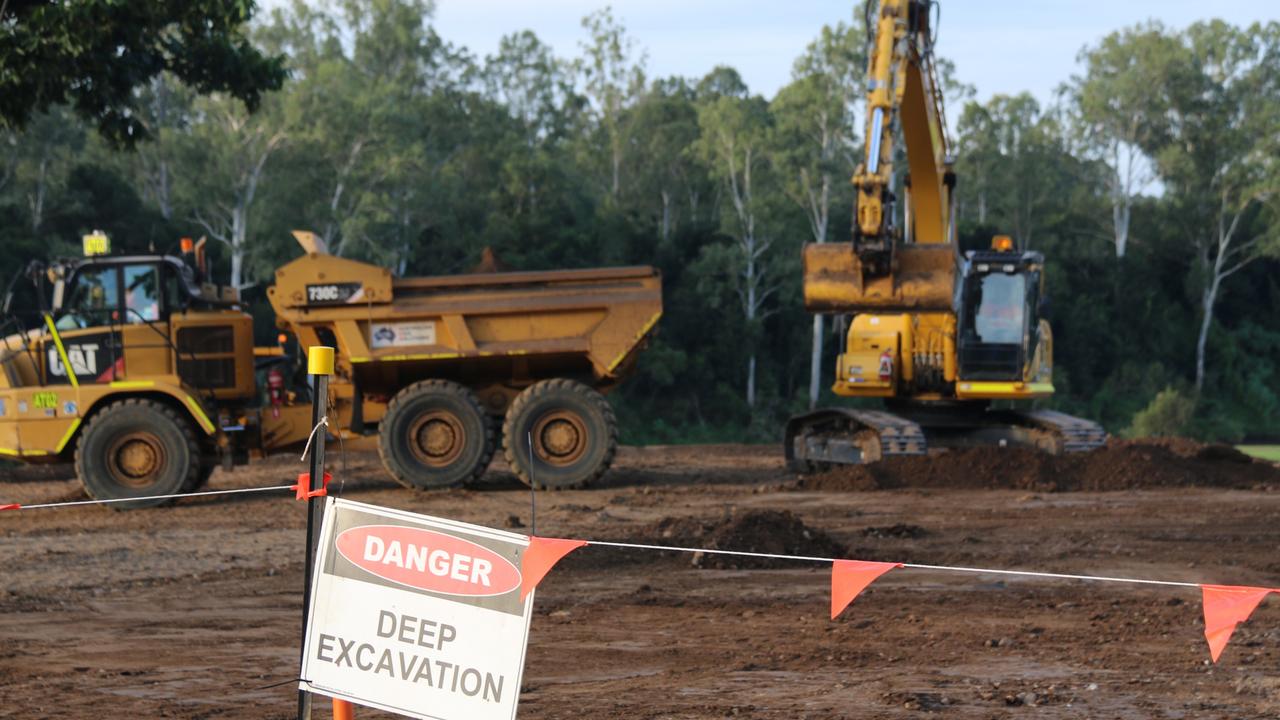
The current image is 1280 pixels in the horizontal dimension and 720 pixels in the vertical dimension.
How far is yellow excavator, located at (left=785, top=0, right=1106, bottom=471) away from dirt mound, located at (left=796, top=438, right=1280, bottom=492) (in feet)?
1.48

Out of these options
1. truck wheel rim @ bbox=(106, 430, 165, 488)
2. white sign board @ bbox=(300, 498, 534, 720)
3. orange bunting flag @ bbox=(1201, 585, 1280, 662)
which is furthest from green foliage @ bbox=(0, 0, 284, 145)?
orange bunting flag @ bbox=(1201, 585, 1280, 662)

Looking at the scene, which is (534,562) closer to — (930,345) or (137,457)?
(137,457)

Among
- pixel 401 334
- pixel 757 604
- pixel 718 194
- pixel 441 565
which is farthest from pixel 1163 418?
pixel 441 565

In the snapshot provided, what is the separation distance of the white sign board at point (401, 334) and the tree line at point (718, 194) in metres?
20.2

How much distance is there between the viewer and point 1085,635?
8.43 m

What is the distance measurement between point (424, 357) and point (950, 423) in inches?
292

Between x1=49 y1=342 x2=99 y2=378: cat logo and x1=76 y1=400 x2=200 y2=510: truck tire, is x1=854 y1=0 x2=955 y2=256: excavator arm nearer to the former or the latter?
x1=76 y1=400 x2=200 y2=510: truck tire

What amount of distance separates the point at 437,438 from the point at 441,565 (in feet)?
36.6

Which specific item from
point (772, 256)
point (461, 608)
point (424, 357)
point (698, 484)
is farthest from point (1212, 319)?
point (461, 608)

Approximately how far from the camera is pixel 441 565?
15.7 feet

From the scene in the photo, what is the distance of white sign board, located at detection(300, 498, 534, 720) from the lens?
476 cm

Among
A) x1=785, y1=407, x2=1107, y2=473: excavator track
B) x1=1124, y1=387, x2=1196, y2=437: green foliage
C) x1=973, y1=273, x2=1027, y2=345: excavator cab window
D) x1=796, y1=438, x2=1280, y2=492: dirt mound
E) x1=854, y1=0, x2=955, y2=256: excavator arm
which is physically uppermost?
x1=854, y1=0, x2=955, y2=256: excavator arm

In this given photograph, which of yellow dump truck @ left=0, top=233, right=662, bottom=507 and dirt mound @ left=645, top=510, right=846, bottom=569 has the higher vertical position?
yellow dump truck @ left=0, top=233, right=662, bottom=507

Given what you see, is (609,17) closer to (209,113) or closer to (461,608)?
(209,113)
